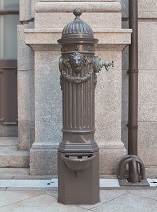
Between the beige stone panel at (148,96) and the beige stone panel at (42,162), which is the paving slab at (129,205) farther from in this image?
the beige stone panel at (148,96)

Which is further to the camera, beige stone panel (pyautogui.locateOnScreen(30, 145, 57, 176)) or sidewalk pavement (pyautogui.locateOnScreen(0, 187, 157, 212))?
beige stone panel (pyautogui.locateOnScreen(30, 145, 57, 176))

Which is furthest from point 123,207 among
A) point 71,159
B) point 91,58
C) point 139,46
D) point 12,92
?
point 12,92

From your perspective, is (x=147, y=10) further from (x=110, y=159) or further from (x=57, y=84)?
(x=110, y=159)

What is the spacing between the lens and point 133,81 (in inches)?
245

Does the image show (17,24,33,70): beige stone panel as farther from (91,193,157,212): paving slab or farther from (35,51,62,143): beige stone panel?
(91,193,157,212): paving slab

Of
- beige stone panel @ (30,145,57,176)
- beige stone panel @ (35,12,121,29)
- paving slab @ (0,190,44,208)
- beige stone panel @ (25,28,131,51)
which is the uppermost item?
beige stone panel @ (35,12,121,29)

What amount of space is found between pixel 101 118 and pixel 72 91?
154 cm

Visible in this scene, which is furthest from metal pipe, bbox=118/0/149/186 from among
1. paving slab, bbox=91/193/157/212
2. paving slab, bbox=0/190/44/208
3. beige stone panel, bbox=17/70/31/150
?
paving slab, bbox=0/190/44/208

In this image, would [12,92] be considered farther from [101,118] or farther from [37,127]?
[101,118]

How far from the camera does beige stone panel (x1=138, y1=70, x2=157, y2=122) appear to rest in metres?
6.51

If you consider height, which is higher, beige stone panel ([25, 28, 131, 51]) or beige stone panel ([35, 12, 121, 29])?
beige stone panel ([35, 12, 121, 29])

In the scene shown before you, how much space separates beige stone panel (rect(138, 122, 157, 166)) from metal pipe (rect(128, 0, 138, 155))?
32 centimetres

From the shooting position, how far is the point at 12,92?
7773mm

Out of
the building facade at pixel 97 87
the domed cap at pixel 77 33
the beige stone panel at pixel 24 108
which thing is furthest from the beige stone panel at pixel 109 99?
the domed cap at pixel 77 33
